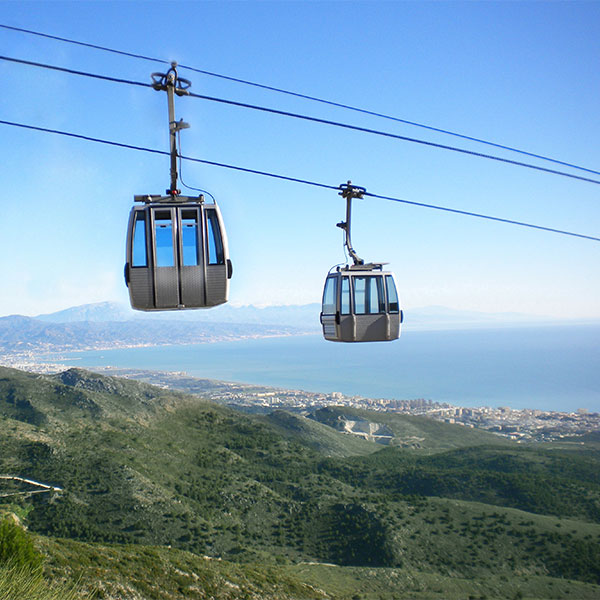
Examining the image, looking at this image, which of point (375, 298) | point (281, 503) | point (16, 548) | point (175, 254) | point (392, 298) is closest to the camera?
point (175, 254)

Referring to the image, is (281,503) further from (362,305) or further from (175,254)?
(175,254)

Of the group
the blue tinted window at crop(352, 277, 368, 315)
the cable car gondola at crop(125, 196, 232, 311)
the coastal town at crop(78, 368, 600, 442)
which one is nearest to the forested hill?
the blue tinted window at crop(352, 277, 368, 315)

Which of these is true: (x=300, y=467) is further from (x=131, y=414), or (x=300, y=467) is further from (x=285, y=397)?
(x=285, y=397)

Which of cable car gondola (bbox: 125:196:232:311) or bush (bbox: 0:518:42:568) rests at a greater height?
cable car gondola (bbox: 125:196:232:311)

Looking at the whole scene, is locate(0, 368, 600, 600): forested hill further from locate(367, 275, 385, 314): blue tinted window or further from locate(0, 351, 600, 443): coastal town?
locate(0, 351, 600, 443): coastal town

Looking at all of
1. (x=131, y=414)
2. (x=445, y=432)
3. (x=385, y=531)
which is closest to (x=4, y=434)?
(x=131, y=414)

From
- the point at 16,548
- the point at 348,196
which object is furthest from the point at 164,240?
the point at 16,548

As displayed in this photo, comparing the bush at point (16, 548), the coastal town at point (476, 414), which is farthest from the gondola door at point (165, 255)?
the coastal town at point (476, 414)
